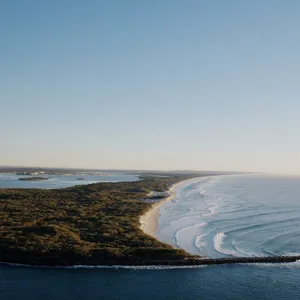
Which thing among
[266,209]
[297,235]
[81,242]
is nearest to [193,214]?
[266,209]

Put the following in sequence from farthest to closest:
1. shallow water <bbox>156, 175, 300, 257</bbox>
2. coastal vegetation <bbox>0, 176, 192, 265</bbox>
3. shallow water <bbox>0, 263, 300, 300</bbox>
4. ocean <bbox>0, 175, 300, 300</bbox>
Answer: shallow water <bbox>156, 175, 300, 257</bbox>
coastal vegetation <bbox>0, 176, 192, 265</bbox>
ocean <bbox>0, 175, 300, 300</bbox>
shallow water <bbox>0, 263, 300, 300</bbox>

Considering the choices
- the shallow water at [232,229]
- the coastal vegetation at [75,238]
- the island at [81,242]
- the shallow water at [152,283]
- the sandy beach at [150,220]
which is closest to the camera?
the shallow water at [152,283]

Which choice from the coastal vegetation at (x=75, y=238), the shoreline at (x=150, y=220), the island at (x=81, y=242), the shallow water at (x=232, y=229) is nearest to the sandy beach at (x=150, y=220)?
the shoreline at (x=150, y=220)

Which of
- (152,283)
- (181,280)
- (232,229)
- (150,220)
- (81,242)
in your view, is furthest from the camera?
(150,220)

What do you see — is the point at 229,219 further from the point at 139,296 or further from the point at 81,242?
the point at 139,296

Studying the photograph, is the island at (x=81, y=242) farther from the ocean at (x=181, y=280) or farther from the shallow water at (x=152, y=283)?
the shallow water at (x=152, y=283)

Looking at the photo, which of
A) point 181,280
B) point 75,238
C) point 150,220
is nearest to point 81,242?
point 75,238

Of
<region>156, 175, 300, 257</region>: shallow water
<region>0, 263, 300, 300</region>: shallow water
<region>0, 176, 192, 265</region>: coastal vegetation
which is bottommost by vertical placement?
<region>0, 263, 300, 300</region>: shallow water

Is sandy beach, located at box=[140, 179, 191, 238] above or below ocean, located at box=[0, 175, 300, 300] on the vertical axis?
above

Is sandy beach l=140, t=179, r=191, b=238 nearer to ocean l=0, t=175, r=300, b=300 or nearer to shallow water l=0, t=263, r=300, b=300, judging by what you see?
ocean l=0, t=175, r=300, b=300

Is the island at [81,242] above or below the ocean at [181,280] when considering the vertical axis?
above

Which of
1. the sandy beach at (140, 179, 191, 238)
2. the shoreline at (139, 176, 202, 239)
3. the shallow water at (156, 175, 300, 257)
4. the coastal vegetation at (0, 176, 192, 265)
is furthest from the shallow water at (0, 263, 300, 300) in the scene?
the sandy beach at (140, 179, 191, 238)

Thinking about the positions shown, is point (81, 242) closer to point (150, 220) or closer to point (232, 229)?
point (150, 220)
